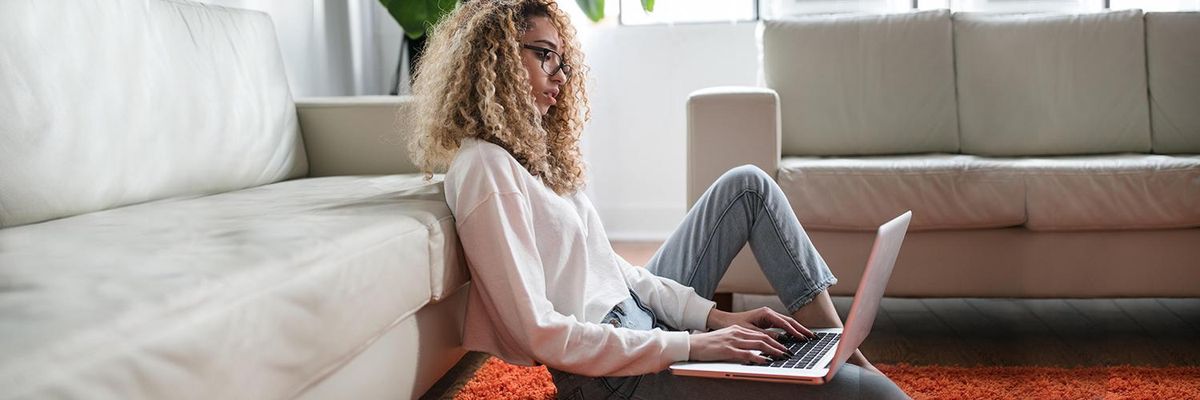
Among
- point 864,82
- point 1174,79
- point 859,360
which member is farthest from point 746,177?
point 1174,79

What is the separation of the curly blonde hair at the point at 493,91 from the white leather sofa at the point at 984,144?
0.87m

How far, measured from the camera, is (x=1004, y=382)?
6.30 ft

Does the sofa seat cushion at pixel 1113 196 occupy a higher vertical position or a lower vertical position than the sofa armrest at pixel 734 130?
lower

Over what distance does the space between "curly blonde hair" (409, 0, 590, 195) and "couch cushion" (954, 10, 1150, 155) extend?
1.59 meters

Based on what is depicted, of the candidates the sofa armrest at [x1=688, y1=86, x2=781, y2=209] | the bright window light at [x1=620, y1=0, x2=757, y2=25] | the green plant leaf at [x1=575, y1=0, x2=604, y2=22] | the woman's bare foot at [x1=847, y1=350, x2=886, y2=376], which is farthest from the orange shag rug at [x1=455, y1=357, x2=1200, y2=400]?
the bright window light at [x1=620, y1=0, x2=757, y2=25]

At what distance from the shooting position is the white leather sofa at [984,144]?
2.25 m

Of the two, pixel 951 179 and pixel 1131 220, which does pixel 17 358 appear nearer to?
pixel 951 179

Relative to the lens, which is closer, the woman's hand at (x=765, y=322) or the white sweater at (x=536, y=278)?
the white sweater at (x=536, y=278)

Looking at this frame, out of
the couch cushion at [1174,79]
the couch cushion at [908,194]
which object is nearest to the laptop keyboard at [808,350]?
the couch cushion at [908,194]

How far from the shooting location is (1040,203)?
2.25m

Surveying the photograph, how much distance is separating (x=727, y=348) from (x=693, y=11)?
9.44 feet

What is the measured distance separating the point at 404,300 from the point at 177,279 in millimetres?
410

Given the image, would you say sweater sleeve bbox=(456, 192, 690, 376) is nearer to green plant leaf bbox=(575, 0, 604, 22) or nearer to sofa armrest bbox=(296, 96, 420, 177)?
sofa armrest bbox=(296, 96, 420, 177)

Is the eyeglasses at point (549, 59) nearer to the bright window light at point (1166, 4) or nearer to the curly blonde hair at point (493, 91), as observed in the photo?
the curly blonde hair at point (493, 91)
